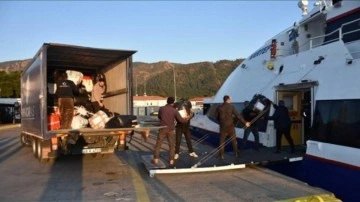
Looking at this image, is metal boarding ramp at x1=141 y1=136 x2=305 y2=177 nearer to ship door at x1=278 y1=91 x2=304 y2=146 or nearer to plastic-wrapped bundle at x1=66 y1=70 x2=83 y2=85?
ship door at x1=278 y1=91 x2=304 y2=146

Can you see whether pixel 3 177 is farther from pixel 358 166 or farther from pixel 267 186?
pixel 358 166

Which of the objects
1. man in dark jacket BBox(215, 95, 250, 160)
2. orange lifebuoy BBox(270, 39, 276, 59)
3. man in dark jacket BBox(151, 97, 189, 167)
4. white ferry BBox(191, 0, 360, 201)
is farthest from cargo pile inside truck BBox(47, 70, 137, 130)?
orange lifebuoy BBox(270, 39, 276, 59)

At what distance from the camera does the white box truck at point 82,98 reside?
995 cm

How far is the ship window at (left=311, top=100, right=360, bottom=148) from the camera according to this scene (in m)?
7.49

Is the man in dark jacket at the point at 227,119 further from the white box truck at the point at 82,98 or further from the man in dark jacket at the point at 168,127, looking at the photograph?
the white box truck at the point at 82,98

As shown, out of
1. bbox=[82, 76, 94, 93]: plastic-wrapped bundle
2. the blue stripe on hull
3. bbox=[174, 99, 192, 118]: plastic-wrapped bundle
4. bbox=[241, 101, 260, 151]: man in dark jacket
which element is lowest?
the blue stripe on hull

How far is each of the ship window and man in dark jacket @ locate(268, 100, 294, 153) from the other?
163 centimetres

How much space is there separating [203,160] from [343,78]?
3.83 meters

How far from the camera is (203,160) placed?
10.1m

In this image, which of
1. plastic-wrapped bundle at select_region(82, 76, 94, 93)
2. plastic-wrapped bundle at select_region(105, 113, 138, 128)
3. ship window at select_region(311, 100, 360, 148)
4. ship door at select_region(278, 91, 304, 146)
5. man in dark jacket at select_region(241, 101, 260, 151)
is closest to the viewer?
ship window at select_region(311, 100, 360, 148)

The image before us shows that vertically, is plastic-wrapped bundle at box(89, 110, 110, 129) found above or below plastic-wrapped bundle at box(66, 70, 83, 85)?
below

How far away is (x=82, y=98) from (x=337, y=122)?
7725 mm

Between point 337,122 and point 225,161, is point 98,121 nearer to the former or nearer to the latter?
point 225,161

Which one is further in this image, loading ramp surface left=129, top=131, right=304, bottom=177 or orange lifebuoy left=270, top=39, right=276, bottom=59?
orange lifebuoy left=270, top=39, right=276, bottom=59
